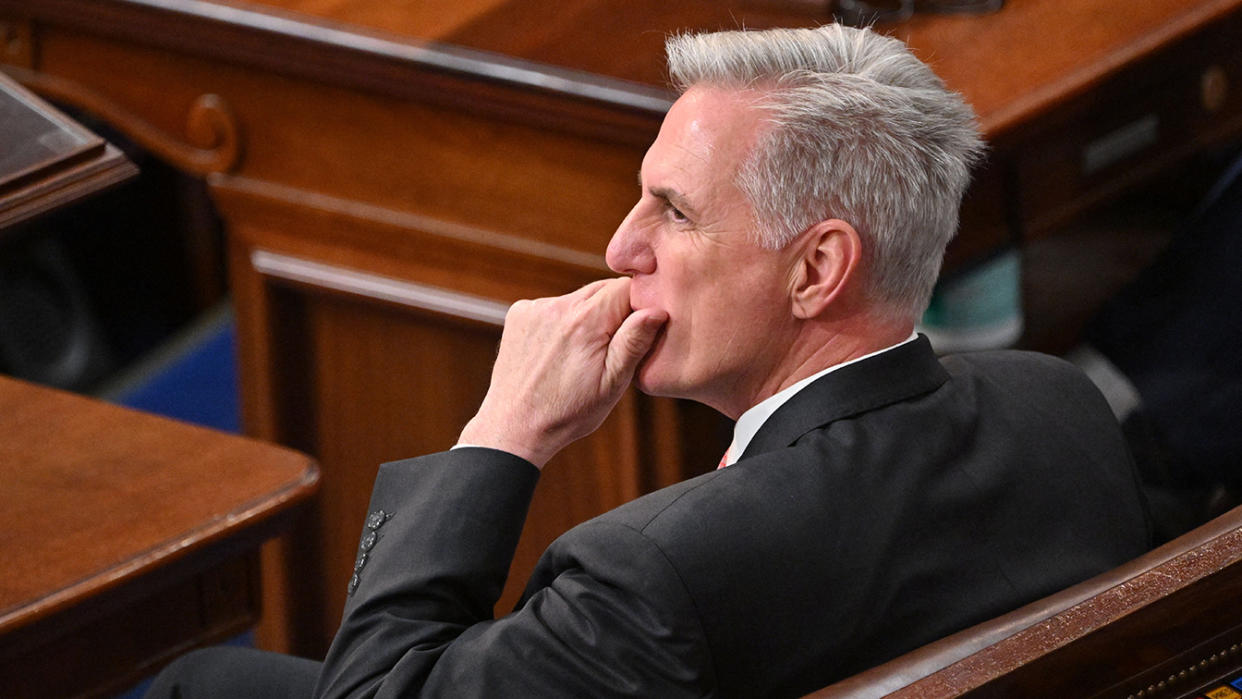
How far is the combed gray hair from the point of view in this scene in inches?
53.7

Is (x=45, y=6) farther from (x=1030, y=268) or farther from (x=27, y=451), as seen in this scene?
(x=1030, y=268)

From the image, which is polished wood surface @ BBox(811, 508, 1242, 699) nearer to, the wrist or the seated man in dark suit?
the seated man in dark suit

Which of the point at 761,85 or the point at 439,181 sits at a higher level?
the point at 761,85

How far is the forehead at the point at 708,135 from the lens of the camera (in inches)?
54.9

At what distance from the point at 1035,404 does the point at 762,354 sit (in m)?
0.25

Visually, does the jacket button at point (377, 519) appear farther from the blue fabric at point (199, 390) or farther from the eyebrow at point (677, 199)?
the blue fabric at point (199, 390)

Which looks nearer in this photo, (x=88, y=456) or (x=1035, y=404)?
(x=1035, y=404)

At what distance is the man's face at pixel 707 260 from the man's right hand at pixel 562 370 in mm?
29

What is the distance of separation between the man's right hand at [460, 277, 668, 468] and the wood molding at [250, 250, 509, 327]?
795 millimetres

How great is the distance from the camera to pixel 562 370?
150 centimetres

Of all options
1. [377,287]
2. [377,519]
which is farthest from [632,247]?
[377,287]

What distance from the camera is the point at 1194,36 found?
2.38 m

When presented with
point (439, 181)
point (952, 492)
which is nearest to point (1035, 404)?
point (952, 492)

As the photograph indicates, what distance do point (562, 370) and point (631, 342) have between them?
3.0 inches
